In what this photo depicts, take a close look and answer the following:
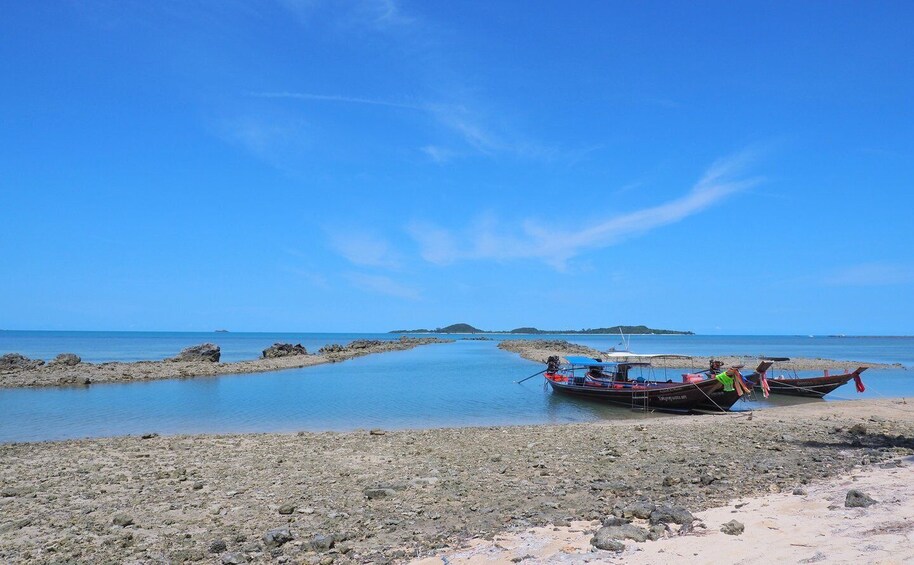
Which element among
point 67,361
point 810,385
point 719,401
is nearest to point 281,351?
point 67,361

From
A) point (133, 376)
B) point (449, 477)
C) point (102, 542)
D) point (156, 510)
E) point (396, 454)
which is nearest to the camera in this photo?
→ point (102, 542)

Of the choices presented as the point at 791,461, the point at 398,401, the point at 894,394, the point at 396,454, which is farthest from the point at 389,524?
the point at 894,394

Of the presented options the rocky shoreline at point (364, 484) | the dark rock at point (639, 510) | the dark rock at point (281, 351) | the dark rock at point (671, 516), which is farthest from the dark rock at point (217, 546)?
the dark rock at point (281, 351)

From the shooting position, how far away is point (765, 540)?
6.92 metres

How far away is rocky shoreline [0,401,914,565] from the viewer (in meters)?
8.02

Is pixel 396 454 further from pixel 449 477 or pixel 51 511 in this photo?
pixel 51 511

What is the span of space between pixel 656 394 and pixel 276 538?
22924mm

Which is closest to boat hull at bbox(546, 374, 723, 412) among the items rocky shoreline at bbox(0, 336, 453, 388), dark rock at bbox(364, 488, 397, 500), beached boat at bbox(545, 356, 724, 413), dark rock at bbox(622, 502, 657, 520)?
beached boat at bbox(545, 356, 724, 413)

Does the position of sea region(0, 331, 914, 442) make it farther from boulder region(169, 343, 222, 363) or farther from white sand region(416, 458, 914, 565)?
boulder region(169, 343, 222, 363)

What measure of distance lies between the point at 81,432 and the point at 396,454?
12.9 metres

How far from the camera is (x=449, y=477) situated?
37.6 ft

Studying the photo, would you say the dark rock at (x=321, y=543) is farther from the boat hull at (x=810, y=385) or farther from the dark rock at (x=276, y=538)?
the boat hull at (x=810, y=385)

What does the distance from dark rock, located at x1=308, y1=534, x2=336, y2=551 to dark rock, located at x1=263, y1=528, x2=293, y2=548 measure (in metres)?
0.37

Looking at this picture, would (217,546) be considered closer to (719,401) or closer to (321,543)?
(321,543)
